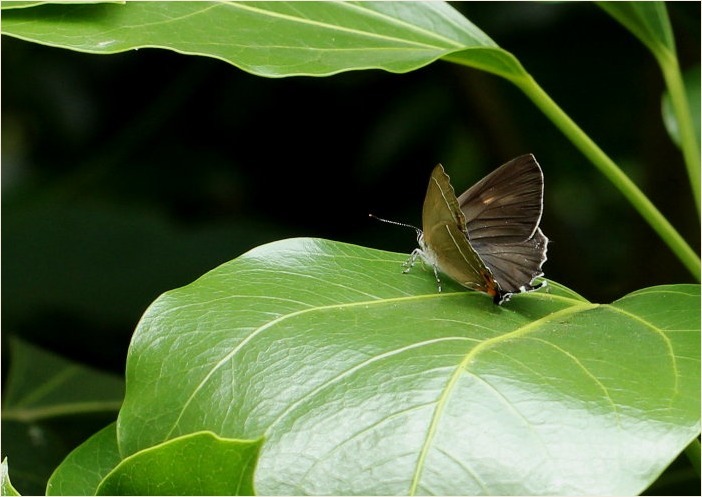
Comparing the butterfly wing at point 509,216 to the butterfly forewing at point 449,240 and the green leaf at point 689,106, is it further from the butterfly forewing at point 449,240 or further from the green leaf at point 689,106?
the green leaf at point 689,106

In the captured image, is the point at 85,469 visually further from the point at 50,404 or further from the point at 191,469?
the point at 50,404

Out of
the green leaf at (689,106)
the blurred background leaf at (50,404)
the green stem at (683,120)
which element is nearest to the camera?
the green stem at (683,120)

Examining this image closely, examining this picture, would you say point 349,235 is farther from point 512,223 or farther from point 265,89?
point 512,223

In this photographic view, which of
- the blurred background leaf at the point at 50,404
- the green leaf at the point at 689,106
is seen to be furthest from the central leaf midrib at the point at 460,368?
the blurred background leaf at the point at 50,404

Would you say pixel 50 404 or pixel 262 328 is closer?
pixel 262 328

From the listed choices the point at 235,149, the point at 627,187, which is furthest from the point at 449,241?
the point at 235,149

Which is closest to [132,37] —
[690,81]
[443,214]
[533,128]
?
[443,214]

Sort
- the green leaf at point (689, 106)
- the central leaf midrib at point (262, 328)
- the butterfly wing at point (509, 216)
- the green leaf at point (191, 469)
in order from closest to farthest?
1. the green leaf at point (191, 469)
2. the central leaf midrib at point (262, 328)
3. the butterfly wing at point (509, 216)
4. the green leaf at point (689, 106)
